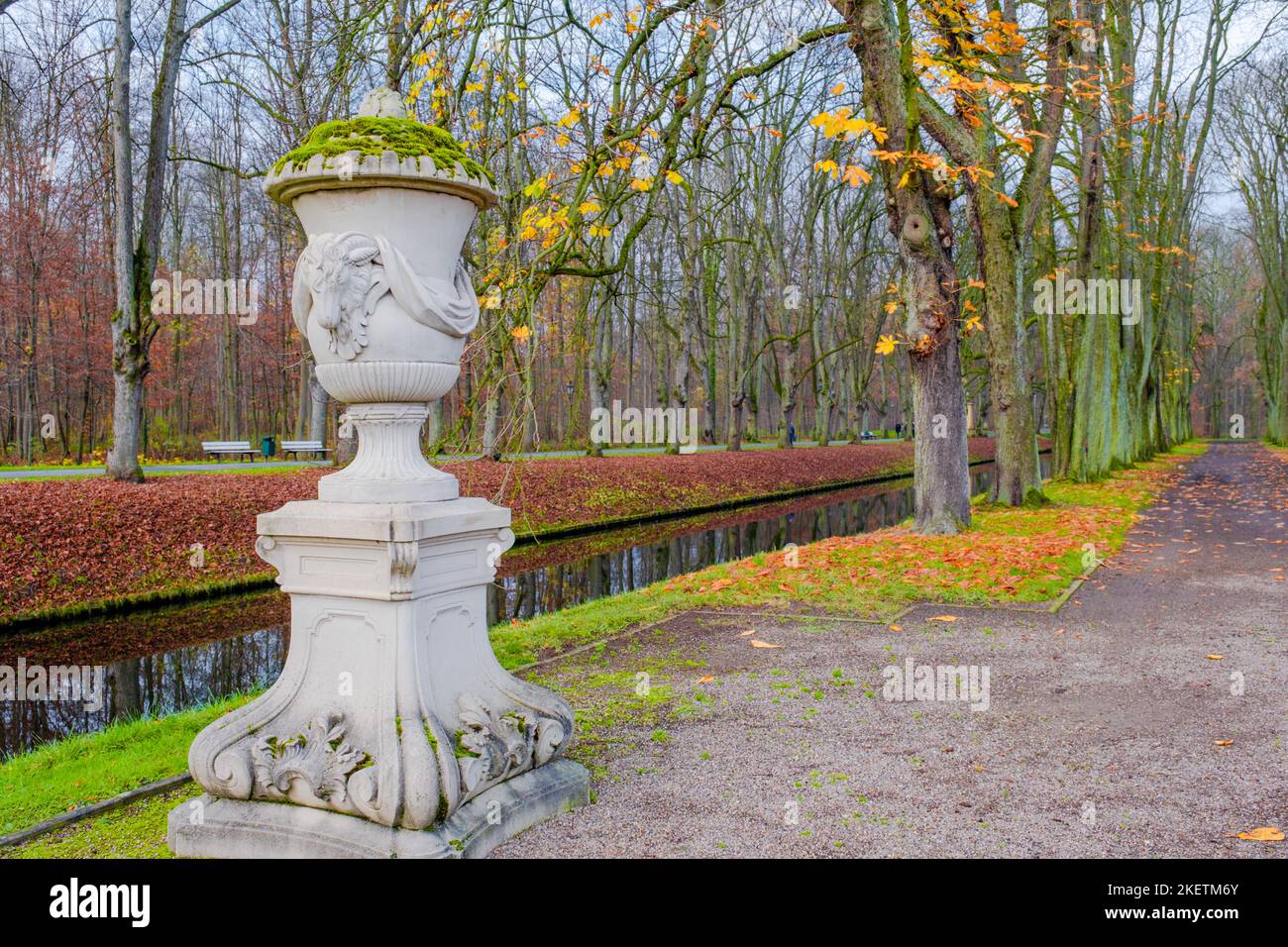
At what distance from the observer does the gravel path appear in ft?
12.4

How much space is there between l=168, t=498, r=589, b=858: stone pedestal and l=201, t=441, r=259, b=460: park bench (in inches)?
950

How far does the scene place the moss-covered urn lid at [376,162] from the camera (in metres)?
3.88

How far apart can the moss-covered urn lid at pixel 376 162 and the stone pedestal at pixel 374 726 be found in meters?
1.37

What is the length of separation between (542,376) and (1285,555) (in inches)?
1275

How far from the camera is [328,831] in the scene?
369 cm

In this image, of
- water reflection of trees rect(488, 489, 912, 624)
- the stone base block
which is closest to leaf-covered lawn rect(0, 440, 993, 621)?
water reflection of trees rect(488, 489, 912, 624)

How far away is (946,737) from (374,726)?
9.76 feet

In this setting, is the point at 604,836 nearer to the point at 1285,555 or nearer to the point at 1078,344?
the point at 1285,555

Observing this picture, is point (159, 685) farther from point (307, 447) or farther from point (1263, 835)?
point (307, 447)

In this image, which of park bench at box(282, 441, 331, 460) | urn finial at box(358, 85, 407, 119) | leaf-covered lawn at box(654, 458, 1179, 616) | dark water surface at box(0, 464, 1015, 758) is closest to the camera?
urn finial at box(358, 85, 407, 119)

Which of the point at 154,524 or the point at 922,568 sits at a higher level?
the point at 154,524

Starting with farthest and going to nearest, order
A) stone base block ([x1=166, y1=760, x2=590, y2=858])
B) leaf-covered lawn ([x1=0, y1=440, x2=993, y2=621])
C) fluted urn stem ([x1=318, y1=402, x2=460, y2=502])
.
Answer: leaf-covered lawn ([x1=0, y1=440, x2=993, y2=621]), fluted urn stem ([x1=318, y1=402, x2=460, y2=502]), stone base block ([x1=166, y1=760, x2=590, y2=858])

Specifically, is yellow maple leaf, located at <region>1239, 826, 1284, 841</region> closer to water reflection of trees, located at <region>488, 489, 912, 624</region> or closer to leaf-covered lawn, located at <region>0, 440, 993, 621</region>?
leaf-covered lawn, located at <region>0, 440, 993, 621</region>

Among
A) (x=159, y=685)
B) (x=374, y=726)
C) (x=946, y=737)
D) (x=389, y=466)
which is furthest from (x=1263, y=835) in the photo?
(x=159, y=685)
